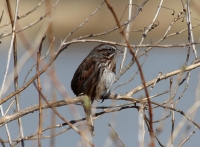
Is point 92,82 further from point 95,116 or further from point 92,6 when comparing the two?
point 92,6

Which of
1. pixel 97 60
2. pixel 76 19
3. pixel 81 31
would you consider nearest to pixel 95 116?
pixel 97 60

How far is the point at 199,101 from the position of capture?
12.3 feet

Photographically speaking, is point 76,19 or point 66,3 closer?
point 76,19

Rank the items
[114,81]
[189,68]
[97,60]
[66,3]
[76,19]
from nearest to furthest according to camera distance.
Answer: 1. [189,68]
2. [114,81]
3. [97,60]
4. [76,19]
5. [66,3]

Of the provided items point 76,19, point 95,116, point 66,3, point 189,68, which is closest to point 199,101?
point 189,68

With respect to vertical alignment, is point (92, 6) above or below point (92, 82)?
above

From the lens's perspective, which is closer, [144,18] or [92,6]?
[144,18]

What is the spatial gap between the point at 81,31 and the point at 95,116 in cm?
1062

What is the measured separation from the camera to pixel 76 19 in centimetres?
1586

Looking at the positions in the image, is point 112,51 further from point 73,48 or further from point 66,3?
point 66,3

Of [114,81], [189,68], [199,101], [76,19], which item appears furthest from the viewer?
[76,19]

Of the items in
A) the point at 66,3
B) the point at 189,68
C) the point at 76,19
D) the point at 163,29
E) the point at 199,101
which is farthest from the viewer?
the point at 66,3

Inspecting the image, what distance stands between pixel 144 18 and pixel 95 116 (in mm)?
10921

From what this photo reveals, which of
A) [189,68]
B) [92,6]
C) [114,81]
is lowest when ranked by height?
[189,68]
